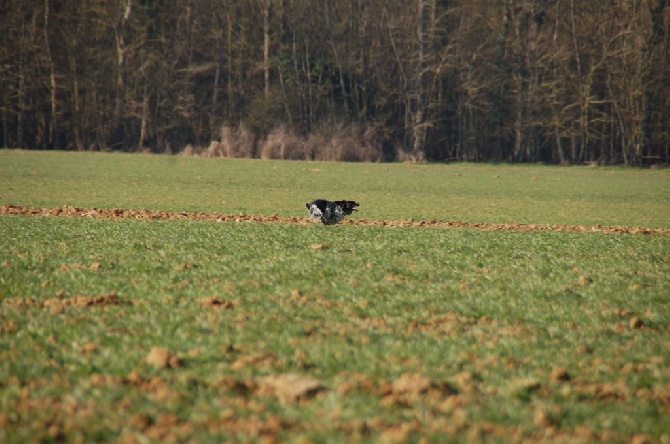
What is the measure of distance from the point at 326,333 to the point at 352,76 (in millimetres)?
58330

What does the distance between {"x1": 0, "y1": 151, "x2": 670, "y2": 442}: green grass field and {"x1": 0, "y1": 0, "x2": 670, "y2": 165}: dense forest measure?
41.1 m

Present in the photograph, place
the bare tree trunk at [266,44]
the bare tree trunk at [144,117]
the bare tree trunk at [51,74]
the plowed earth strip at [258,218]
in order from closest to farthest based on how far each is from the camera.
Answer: the plowed earth strip at [258,218] < the bare tree trunk at [51,74] < the bare tree trunk at [144,117] < the bare tree trunk at [266,44]

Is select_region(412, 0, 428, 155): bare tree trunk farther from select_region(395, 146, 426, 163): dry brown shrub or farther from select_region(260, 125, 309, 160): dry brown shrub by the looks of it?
select_region(260, 125, 309, 160): dry brown shrub

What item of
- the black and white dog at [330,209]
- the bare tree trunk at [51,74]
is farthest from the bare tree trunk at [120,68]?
the black and white dog at [330,209]

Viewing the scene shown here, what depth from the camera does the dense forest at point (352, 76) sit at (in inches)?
2291

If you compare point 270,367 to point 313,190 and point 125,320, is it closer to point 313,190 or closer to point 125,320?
point 125,320

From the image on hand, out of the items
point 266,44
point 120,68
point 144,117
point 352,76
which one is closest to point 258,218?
point 144,117

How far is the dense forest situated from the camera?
191 ft

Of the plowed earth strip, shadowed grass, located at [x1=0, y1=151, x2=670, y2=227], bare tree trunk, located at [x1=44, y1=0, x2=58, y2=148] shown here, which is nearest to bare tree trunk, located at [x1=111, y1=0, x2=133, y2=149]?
bare tree trunk, located at [x1=44, y1=0, x2=58, y2=148]

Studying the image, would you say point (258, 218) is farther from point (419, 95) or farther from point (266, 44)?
point (266, 44)

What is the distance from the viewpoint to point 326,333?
7.44m

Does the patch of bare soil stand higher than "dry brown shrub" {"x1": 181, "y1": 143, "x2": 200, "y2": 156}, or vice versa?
"dry brown shrub" {"x1": 181, "y1": 143, "x2": 200, "y2": 156}

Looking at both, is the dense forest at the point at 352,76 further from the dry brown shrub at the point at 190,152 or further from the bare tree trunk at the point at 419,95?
the dry brown shrub at the point at 190,152

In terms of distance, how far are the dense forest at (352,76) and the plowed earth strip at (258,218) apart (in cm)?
3467
